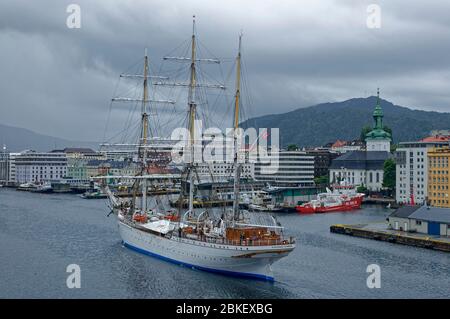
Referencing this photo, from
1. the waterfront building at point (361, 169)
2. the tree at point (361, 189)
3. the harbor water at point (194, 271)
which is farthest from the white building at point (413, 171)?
the harbor water at point (194, 271)

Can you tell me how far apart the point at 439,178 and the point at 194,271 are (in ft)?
140

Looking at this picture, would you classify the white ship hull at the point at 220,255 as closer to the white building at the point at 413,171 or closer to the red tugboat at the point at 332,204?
the red tugboat at the point at 332,204

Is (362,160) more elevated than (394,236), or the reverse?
(362,160)

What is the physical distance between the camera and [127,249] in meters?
44.3

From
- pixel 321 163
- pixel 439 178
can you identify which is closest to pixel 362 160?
pixel 321 163

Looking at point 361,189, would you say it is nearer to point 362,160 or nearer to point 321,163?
point 362,160

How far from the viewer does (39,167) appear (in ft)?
499

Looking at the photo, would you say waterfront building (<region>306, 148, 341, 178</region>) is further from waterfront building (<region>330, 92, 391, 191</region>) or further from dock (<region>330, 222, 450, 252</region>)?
dock (<region>330, 222, 450, 252</region>)

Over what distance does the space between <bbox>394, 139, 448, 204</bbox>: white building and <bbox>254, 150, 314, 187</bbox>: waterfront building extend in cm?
2536

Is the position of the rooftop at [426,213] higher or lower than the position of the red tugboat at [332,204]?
higher

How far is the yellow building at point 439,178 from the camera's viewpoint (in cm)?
6781

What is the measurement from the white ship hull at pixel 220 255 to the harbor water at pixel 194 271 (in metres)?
0.59

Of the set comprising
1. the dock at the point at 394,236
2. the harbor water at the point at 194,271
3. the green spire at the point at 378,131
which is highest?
the green spire at the point at 378,131

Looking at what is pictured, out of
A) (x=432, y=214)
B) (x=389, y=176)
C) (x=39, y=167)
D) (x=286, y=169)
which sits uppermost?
(x=286, y=169)
